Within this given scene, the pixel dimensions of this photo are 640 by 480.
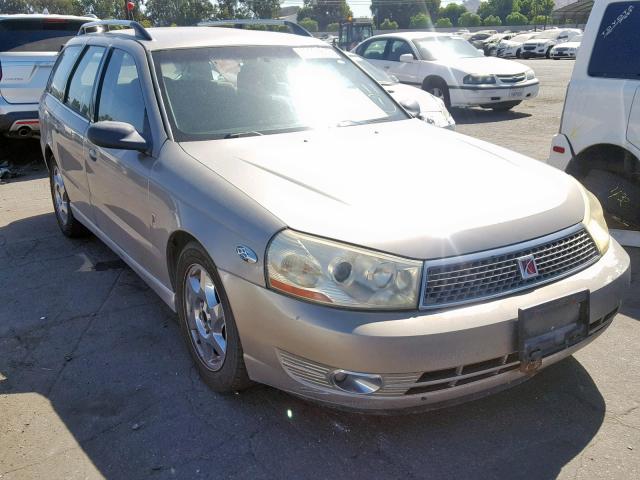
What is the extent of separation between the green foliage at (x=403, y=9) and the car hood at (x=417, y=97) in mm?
101493

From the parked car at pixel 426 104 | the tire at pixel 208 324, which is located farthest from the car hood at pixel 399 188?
the parked car at pixel 426 104

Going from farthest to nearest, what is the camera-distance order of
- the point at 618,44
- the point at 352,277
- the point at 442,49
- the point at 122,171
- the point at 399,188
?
1. the point at 442,49
2. the point at 618,44
3. the point at 122,171
4. the point at 399,188
5. the point at 352,277

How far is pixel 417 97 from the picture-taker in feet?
28.4

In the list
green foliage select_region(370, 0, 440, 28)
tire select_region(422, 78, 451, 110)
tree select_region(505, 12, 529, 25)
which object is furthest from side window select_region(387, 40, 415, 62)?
green foliage select_region(370, 0, 440, 28)

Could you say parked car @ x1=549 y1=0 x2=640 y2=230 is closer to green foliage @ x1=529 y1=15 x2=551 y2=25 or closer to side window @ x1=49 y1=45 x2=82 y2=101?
side window @ x1=49 y1=45 x2=82 y2=101

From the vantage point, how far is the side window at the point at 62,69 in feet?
17.3

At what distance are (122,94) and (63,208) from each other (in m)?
1.92

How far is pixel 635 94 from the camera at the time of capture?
4.49 m

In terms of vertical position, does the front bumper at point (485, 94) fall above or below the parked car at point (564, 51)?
above

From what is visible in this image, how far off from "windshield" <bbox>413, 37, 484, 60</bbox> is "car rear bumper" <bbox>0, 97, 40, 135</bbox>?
25.6 feet

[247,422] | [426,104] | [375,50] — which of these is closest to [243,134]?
[247,422]

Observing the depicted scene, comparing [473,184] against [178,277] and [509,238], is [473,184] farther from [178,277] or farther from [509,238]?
[178,277]

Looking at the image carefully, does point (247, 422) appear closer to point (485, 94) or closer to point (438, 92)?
point (485, 94)

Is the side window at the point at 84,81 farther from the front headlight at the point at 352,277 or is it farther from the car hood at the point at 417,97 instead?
the car hood at the point at 417,97
